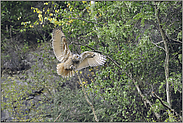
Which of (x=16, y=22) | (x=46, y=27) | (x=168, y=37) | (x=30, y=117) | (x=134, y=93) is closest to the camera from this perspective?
Result: (x=168, y=37)

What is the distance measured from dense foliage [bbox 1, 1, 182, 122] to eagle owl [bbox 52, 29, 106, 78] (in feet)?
1.56

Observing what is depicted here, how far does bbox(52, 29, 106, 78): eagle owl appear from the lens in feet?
6.75

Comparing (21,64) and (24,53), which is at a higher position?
(24,53)

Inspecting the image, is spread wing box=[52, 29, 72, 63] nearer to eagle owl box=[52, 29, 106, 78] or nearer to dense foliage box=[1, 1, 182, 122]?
eagle owl box=[52, 29, 106, 78]

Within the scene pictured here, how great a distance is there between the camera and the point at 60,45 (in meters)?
2.09

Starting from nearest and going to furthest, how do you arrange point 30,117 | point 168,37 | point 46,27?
point 168,37 < point 30,117 < point 46,27

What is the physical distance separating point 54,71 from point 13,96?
99 centimetres

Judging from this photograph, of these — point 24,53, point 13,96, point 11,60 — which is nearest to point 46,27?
point 24,53

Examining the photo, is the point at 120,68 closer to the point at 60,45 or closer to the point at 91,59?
the point at 91,59

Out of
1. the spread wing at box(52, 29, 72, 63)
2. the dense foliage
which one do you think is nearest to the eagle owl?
the spread wing at box(52, 29, 72, 63)

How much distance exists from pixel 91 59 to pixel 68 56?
0.97 feet

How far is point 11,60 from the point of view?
517cm

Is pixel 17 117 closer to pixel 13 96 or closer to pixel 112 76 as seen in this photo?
pixel 13 96

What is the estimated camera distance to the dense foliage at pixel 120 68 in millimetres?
2791
